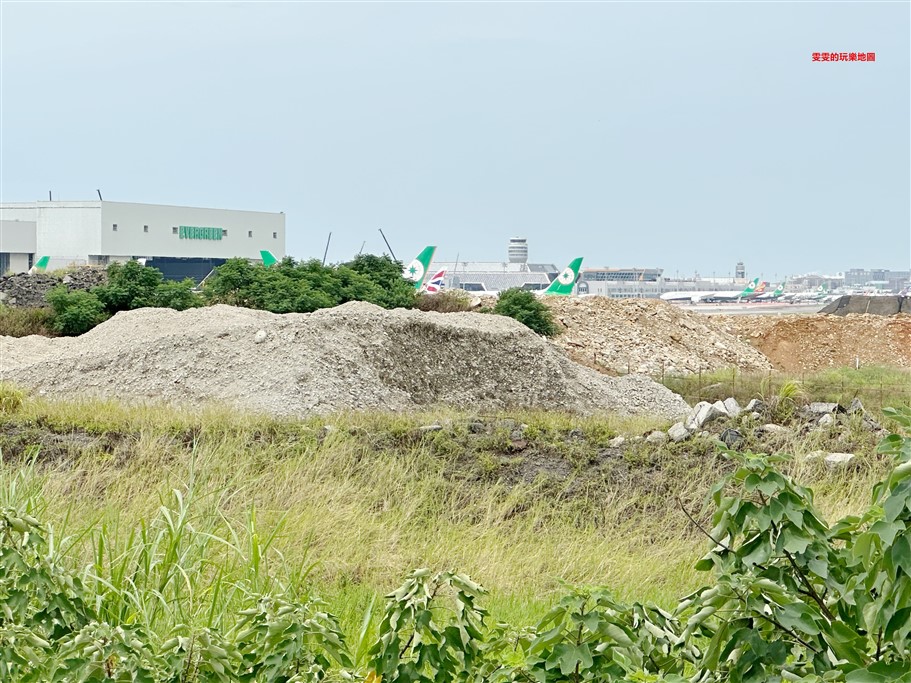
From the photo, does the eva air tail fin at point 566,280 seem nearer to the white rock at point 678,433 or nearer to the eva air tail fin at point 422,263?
the eva air tail fin at point 422,263

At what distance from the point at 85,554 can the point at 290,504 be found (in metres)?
1.45

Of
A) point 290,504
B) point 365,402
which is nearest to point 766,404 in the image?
point 365,402

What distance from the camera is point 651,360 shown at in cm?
2019

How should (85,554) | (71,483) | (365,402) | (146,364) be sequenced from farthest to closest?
(146,364) < (365,402) < (71,483) < (85,554)

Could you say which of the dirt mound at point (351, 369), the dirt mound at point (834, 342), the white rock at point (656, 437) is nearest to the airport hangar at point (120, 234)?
the dirt mound at point (834, 342)

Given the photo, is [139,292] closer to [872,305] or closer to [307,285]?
[307,285]

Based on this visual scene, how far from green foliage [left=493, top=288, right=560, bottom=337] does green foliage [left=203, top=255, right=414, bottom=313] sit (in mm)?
1920

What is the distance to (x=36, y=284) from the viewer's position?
2419 centimetres

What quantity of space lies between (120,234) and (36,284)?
28.7m

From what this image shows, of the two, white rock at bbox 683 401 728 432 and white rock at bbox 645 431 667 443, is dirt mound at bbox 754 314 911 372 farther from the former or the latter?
white rock at bbox 645 431 667 443

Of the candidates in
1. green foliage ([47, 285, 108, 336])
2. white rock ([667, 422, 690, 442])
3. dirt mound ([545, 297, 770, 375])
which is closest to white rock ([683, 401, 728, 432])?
white rock ([667, 422, 690, 442])

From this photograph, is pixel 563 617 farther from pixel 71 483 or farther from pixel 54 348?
pixel 54 348

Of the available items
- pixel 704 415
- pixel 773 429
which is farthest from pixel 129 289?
pixel 773 429

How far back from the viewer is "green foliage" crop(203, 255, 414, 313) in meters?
18.9
